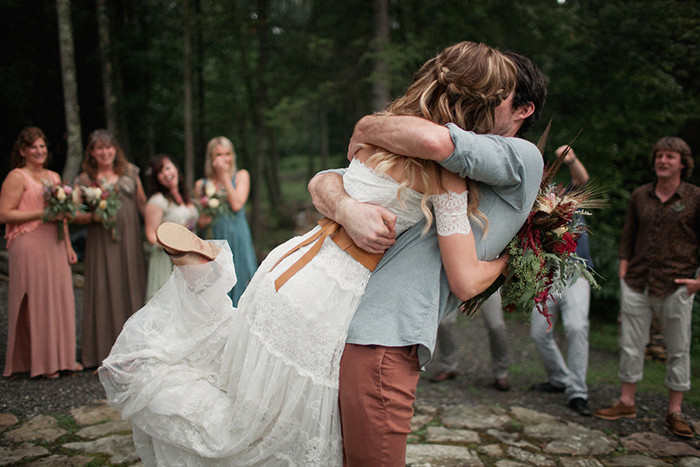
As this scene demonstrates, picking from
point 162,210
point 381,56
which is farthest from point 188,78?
point 162,210

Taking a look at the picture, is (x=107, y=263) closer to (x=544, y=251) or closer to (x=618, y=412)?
(x=544, y=251)

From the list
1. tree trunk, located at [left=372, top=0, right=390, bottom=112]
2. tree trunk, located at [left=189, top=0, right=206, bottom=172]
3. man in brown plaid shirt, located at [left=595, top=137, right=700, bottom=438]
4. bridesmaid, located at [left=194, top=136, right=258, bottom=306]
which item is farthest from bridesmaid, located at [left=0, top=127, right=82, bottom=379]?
tree trunk, located at [left=372, top=0, right=390, bottom=112]

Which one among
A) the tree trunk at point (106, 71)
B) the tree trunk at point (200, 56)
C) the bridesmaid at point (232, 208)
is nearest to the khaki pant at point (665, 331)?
the bridesmaid at point (232, 208)

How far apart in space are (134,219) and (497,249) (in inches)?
185

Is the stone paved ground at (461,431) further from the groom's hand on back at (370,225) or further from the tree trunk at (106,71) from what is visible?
the tree trunk at (106,71)

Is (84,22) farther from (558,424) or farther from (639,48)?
(558,424)

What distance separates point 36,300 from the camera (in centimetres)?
504

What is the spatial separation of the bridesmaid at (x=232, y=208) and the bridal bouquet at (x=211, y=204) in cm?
4

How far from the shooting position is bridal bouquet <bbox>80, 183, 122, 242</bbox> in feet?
17.2

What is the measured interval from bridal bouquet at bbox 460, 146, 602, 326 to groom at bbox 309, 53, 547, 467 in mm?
119

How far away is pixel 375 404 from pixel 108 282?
4.52 metres

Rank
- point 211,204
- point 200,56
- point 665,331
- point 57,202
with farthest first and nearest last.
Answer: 1. point 200,56
2. point 211,204
3. point 57,202
4. point 665,331

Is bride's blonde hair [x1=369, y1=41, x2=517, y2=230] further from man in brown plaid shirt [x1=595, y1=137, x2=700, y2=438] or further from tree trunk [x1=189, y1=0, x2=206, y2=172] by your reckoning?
tree trunk [x1=189, y1=0, x2=206, y2=172]

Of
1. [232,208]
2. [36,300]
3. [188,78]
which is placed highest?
[188,78]
